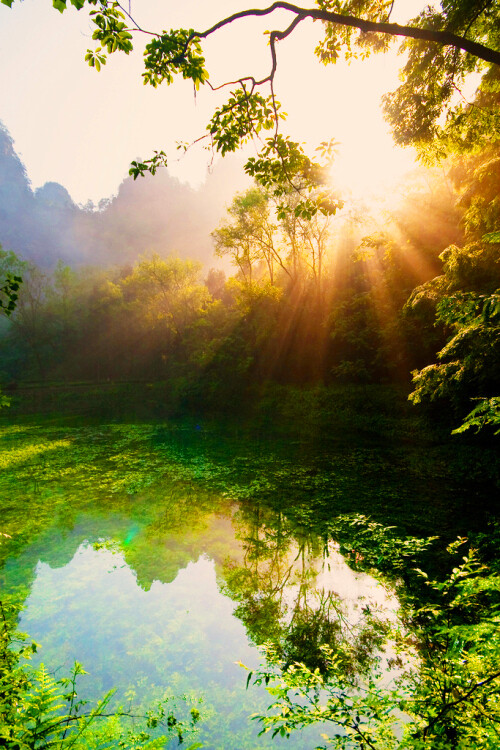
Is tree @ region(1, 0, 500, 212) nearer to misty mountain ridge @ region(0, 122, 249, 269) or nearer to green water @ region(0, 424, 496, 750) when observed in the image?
green water @ region(0, 424, 496, 750)

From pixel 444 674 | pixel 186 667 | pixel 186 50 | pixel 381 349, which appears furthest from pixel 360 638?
pixel 381 349

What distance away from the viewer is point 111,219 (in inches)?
4660

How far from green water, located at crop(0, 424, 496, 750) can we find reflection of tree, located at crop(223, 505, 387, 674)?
3 centimetres

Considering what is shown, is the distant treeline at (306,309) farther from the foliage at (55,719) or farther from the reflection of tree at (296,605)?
the foliage at (55,719)

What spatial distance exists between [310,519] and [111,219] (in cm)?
13198

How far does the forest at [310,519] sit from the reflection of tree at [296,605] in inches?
1.4

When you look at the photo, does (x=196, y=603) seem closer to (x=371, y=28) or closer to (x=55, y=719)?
(x=55, y=719)

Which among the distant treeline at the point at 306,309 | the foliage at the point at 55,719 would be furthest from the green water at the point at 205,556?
the distant treeline at the point at 306,309

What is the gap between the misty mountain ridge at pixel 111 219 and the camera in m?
106

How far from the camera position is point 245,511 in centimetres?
891

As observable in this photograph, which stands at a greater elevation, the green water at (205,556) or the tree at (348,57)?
the tree at (348,57)

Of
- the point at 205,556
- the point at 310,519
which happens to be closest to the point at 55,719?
the point at 205,556

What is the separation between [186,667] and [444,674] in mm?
3309

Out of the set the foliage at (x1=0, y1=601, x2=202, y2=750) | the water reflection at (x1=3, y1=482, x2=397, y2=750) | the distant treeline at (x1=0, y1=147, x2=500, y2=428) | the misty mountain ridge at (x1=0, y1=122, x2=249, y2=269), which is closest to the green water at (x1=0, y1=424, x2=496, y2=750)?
the water reflection at (x1=3, y1=482, x2=397, y2=750)
